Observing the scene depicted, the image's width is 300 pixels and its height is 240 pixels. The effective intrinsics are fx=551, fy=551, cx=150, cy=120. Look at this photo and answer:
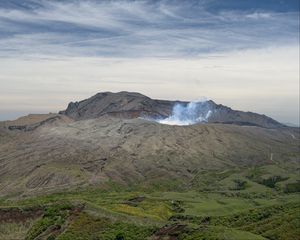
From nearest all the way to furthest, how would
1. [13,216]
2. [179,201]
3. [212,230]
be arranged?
[212,230] → [13,216] → [179,201]

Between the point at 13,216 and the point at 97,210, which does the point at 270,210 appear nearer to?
the point at 97,210

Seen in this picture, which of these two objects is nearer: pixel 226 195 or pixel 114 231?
pixel 114 231

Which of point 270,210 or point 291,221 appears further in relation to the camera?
point 270,210

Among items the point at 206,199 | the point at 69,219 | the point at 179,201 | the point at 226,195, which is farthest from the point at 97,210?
the point at 226,195

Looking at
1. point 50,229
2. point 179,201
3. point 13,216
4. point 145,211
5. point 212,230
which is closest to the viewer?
point 212,230

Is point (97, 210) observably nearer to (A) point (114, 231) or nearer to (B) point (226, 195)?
(A) point (114, 231)

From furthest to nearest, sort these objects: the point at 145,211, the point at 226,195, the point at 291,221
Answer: the point at 226,195 < the point at 145,211 < the point at 291,221

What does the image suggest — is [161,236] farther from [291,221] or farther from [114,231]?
[291,221]

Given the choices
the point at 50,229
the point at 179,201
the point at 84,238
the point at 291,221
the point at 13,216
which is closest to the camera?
the point at 84,238

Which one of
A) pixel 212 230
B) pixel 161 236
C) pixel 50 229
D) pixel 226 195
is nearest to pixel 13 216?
pixel 50 229
